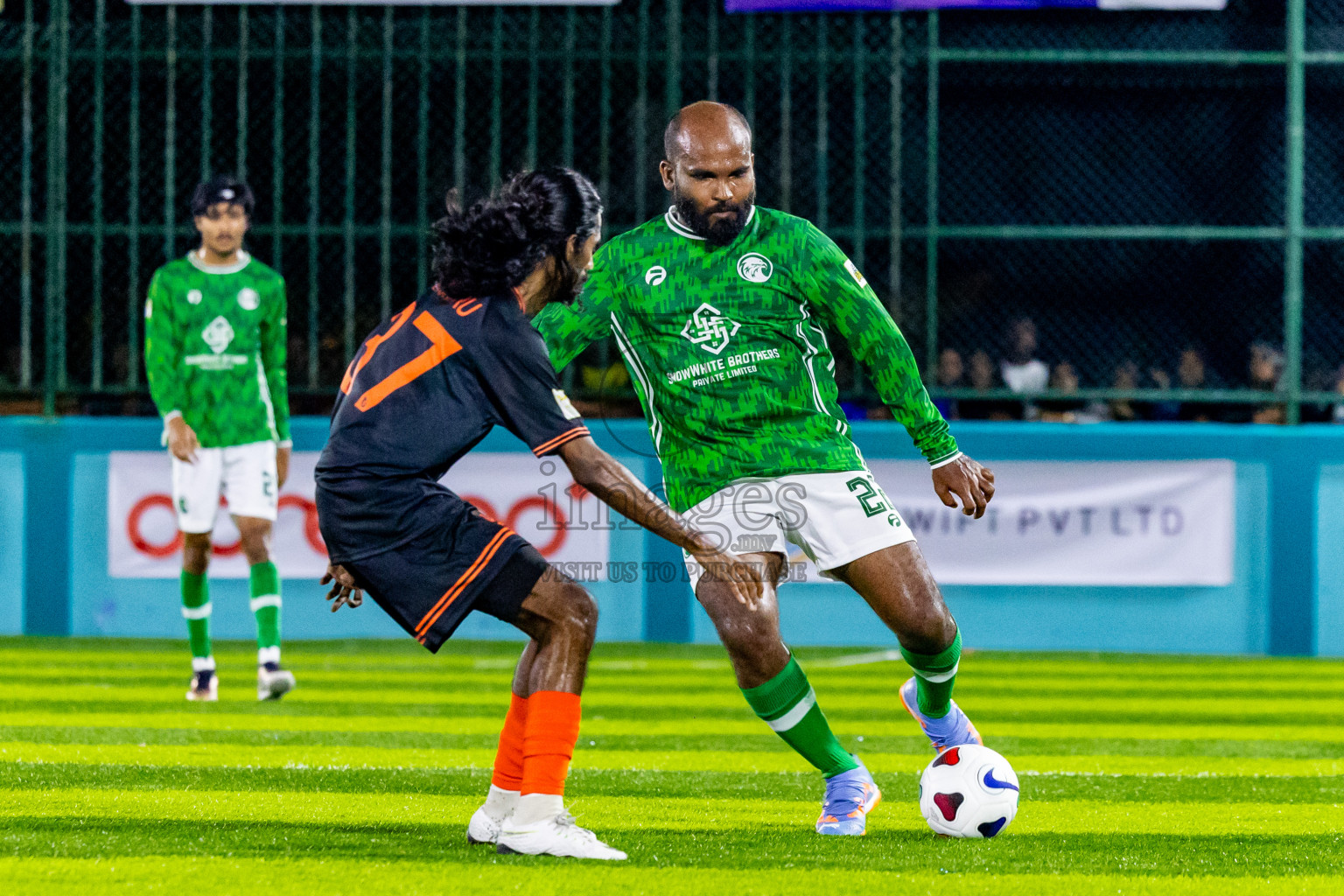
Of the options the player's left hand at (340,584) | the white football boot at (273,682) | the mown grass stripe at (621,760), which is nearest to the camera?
the player's left hand at (340,584)

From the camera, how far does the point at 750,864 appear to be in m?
3.95

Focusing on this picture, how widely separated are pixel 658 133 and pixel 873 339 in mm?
7200

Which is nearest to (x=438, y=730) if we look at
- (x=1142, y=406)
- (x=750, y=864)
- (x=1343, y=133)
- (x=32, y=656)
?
(x=750, y=864)

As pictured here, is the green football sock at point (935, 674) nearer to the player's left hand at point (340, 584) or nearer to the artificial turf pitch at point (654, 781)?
the artificial turf pitch at point (654, 781)

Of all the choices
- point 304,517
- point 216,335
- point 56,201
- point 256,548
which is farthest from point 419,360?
point 56,201

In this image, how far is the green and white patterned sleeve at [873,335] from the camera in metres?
4.59

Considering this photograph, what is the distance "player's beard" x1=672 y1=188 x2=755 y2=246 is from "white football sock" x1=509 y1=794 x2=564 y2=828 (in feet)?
5.22

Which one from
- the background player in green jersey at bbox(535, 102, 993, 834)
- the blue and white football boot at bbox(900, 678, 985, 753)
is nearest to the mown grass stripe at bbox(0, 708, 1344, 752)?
the blue and white football boot at bbox(900, 678, 985, 753)

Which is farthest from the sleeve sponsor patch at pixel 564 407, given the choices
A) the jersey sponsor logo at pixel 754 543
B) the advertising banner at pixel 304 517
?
the advertising banner at pixel 304 517

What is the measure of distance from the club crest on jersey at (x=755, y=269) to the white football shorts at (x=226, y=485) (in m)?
3.81

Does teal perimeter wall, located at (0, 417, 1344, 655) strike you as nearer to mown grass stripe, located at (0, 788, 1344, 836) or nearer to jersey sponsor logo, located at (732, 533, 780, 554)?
mown grass stripe, located at (0, 788, 1344, 836)

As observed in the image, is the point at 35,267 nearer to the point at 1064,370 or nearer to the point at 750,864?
the point at 1064,370

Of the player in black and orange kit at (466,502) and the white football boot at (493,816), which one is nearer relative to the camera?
the player in black and orange kit at (466,502)

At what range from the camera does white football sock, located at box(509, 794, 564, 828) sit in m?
3.89
